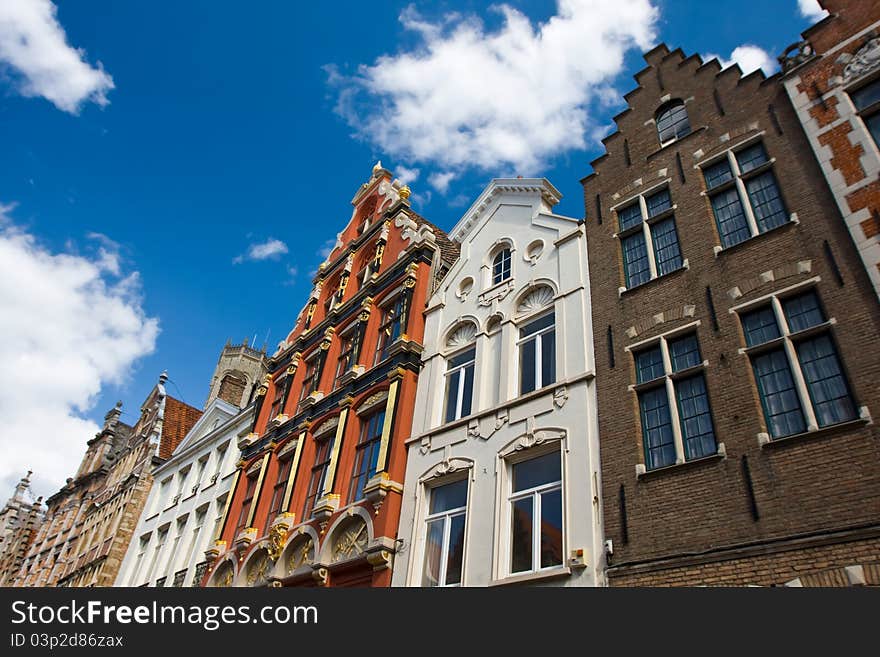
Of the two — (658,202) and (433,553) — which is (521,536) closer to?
(433,553)

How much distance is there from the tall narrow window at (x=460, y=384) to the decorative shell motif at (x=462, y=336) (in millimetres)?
296

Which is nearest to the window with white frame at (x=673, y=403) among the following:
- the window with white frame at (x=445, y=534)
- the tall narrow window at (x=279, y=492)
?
the window with white frame at (x=445, y=534)

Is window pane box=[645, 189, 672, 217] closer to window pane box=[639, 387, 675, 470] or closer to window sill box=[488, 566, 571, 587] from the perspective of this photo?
window pane box=[639, 387, 675, 470]

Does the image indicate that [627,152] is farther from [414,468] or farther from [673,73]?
[414,468]

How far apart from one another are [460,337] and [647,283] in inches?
234

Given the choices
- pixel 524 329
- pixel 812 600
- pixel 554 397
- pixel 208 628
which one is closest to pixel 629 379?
pixel 554 397

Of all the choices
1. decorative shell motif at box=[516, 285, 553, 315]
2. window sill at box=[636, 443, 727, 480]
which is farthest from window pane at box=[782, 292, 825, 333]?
decorative shell motif at box=[516, 285, 553, 315]

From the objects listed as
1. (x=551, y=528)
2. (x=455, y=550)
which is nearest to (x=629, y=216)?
(x=551, y=528)

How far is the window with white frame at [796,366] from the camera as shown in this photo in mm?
10078

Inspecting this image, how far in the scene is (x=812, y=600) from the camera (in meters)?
8.09

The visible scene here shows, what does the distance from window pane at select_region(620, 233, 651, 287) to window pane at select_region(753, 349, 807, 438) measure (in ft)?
11.6

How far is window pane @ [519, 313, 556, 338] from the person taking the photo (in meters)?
15.9

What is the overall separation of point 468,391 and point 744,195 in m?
7.76

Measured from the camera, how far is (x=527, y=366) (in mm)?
15648
